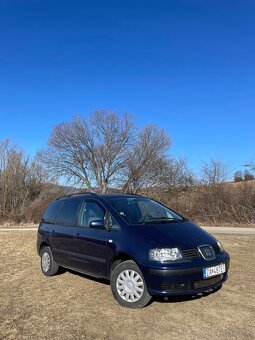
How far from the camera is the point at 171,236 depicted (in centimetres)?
569

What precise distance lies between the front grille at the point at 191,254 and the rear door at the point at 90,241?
4.42 ft

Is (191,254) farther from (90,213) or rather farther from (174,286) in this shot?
(90,213)

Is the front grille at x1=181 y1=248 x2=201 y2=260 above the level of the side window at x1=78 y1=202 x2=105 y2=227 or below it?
below

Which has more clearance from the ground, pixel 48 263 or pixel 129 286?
pixel 48 263

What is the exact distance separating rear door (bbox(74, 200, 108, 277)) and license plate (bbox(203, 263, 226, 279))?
1603 mm

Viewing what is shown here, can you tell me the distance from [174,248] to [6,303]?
2953 mm

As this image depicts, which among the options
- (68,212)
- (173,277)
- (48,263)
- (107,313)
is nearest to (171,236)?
(173,277)

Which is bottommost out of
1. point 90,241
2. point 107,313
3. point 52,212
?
point 107,313

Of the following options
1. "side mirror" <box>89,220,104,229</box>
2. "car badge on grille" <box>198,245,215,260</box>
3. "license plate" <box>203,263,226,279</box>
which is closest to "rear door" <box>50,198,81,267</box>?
"side mirror" <box>89,220,104,229</box>

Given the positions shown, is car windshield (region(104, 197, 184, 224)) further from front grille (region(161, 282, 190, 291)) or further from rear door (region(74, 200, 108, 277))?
front grille (region(161, 282, 190, 291))

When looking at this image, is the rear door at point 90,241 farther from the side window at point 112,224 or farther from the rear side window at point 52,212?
the rear side window at point 52,212

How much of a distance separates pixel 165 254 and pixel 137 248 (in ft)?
1.43

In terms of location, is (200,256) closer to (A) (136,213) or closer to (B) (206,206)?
(A) (136,213)

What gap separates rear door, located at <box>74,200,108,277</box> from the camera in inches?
246
